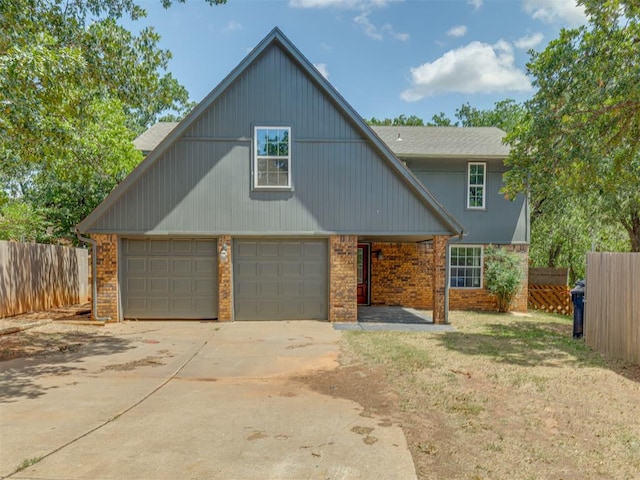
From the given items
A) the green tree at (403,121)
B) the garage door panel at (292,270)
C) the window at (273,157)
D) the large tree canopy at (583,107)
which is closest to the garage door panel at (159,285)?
the garage door panel at (292,270)

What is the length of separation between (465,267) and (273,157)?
836 centimetres

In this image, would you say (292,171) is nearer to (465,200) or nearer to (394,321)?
(394,321)

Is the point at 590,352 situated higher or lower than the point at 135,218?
lower

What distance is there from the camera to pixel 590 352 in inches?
328

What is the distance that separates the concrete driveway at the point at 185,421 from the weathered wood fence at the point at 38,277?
19.3 feet

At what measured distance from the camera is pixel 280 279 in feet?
39.1

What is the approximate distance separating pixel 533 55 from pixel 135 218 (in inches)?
434

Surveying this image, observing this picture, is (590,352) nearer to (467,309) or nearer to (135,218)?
(467,309)

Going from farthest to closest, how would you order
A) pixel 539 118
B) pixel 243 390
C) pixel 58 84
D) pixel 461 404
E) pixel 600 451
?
pixel 539 118, pixel 58 84, pixel 243 390, pixel 461 404, pixel 600 451

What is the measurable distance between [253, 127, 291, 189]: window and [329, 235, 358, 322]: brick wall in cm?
226

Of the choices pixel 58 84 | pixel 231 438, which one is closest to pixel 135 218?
pixel 58 84

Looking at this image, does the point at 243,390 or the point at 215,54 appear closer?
the point at 243,390

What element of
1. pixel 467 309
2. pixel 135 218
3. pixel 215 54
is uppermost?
pixel 215 54

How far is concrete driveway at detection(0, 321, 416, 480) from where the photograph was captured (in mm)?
3705
